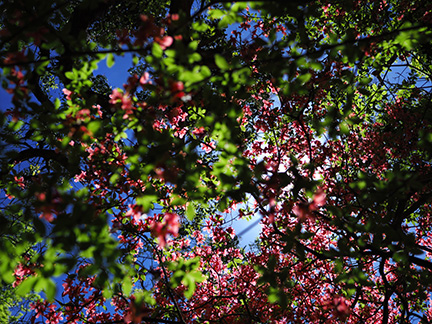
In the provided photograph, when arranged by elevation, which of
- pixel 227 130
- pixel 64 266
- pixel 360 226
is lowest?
pixel 64 266

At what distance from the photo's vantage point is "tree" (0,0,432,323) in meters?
2.01

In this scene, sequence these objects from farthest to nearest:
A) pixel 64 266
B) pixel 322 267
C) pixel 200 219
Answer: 1. pixel 200 219
2. pixel 322 267
3. pixel 64 266

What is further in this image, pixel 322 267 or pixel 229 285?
pixel 229 285

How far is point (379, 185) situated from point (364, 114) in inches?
270

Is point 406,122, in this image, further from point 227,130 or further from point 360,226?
point 227,130

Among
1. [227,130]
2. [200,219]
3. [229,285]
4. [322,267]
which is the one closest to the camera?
[227,130]

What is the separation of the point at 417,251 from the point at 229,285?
6515 mm

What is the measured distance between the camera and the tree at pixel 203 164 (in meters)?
2.01

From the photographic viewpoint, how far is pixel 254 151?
759cm

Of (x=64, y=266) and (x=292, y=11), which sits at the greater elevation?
(x=292, y=11)

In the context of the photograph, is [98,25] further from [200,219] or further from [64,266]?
[64,266]

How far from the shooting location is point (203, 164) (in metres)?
3.71

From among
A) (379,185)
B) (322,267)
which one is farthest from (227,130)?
(322,267)

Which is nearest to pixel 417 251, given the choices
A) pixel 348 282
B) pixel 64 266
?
pixel 348 282
